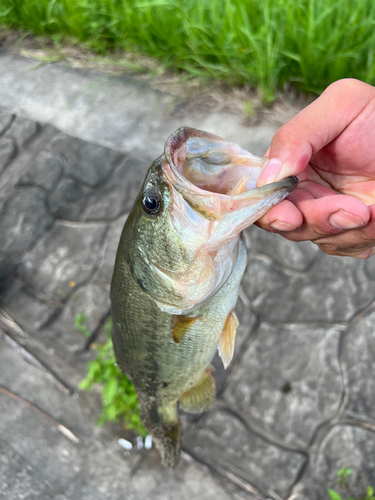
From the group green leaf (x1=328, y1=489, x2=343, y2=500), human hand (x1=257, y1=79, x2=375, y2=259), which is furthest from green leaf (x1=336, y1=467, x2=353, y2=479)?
human hand (x1=257, y1=79, x2=375, y2=259)

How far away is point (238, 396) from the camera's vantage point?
2.34 m

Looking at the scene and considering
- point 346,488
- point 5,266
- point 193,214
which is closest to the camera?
point 193,214

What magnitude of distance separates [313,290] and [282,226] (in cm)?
133

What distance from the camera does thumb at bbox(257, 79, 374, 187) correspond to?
122 cm

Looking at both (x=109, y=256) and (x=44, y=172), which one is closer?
(x=109, y=256)

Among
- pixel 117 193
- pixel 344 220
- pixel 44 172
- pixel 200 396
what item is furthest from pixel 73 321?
pixel 344 220

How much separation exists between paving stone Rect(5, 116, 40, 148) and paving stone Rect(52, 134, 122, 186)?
0.29 m

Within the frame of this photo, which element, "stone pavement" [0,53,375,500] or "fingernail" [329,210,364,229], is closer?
"fingernail" [329,210,364,229]

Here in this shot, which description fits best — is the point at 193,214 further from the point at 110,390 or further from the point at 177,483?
the point at 177,483

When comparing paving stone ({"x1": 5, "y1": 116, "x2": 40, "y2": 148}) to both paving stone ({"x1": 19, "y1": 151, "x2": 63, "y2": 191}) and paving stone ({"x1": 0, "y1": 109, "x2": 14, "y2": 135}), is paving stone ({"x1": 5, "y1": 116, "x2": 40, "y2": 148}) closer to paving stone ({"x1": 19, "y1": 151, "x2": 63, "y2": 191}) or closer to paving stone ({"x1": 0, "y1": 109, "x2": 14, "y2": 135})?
paving stone ({"x1": 0, "y1": 109, "x2": 14, "y2": 135})

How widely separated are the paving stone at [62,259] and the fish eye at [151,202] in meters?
1.69

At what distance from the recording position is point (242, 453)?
86.4 inches

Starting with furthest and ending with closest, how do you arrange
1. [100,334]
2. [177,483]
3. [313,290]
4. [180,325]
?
[100,334], [313,290], [177,483], [180,325]

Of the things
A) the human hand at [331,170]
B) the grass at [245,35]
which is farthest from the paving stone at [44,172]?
the human hand at [331,170]
